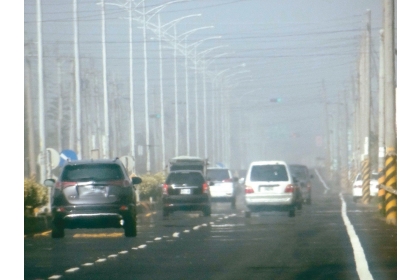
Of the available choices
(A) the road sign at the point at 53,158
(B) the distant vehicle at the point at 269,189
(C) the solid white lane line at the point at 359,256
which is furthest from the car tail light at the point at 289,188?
(A) the road sign at the point at 53,158

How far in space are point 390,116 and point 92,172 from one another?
10.2 metres

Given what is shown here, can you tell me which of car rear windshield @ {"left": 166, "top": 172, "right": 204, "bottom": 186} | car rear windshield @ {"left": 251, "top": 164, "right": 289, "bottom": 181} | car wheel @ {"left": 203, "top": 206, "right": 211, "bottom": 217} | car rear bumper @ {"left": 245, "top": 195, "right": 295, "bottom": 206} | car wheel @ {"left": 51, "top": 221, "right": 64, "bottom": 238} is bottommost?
car wheel @ {"left": 203, "top": 206, "right": 211, "bottom": 217}

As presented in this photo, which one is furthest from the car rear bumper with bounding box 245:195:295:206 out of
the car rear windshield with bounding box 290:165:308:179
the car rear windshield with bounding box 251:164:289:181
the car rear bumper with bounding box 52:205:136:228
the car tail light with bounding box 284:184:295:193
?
the car rear windshield with bounding box 290:165:308:179

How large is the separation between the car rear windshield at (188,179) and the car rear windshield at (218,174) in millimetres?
9857

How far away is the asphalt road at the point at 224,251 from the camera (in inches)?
679

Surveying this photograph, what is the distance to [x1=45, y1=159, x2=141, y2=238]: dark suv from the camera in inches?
1018

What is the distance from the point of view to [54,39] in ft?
159

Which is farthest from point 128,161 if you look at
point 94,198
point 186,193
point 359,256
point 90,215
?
point 359,256

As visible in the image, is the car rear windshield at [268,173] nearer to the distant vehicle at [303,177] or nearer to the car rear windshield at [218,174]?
the distant vehicle at [303,177]

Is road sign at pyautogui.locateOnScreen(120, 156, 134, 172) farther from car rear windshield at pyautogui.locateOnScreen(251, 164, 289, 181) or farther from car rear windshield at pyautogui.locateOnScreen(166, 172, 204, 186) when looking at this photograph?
car rear windshield at pyautogui.locateOnScreen(251, 164, 289, 181)

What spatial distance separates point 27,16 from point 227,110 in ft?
161

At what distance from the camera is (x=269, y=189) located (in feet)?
123

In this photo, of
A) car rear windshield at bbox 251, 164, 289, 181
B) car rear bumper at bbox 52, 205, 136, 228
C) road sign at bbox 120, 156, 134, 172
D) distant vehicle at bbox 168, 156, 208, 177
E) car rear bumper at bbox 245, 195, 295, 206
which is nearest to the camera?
car rear bumper at bbox 52, 205, 136, 228
